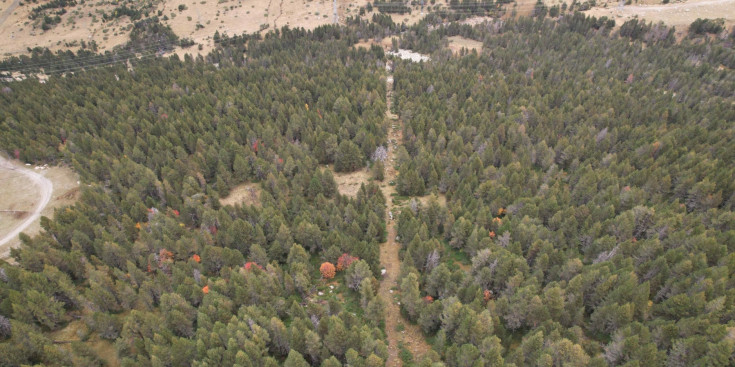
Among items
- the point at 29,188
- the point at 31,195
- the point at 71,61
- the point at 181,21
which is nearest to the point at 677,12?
the point at 181,21

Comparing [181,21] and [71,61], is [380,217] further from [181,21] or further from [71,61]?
[181,21]

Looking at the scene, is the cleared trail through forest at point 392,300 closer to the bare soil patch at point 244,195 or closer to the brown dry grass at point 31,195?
the bare soil patch at point 244,195

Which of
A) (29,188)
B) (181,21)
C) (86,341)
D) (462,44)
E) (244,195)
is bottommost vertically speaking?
(86,341)

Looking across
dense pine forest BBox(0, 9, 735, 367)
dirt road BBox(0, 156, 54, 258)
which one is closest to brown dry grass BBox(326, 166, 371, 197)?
dense pine forest BBox(0, 9, 735, 367)

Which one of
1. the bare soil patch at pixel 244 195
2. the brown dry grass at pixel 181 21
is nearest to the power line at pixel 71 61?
the brown dry grass at pixel 181 21

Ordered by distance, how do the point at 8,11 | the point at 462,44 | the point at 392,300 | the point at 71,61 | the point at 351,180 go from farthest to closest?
1. the point at 8,11
2. the point at 462,44
3. the point at 71,61
4. the point at 351,180
5. the point at 392,300

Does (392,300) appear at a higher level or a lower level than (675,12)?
lower
